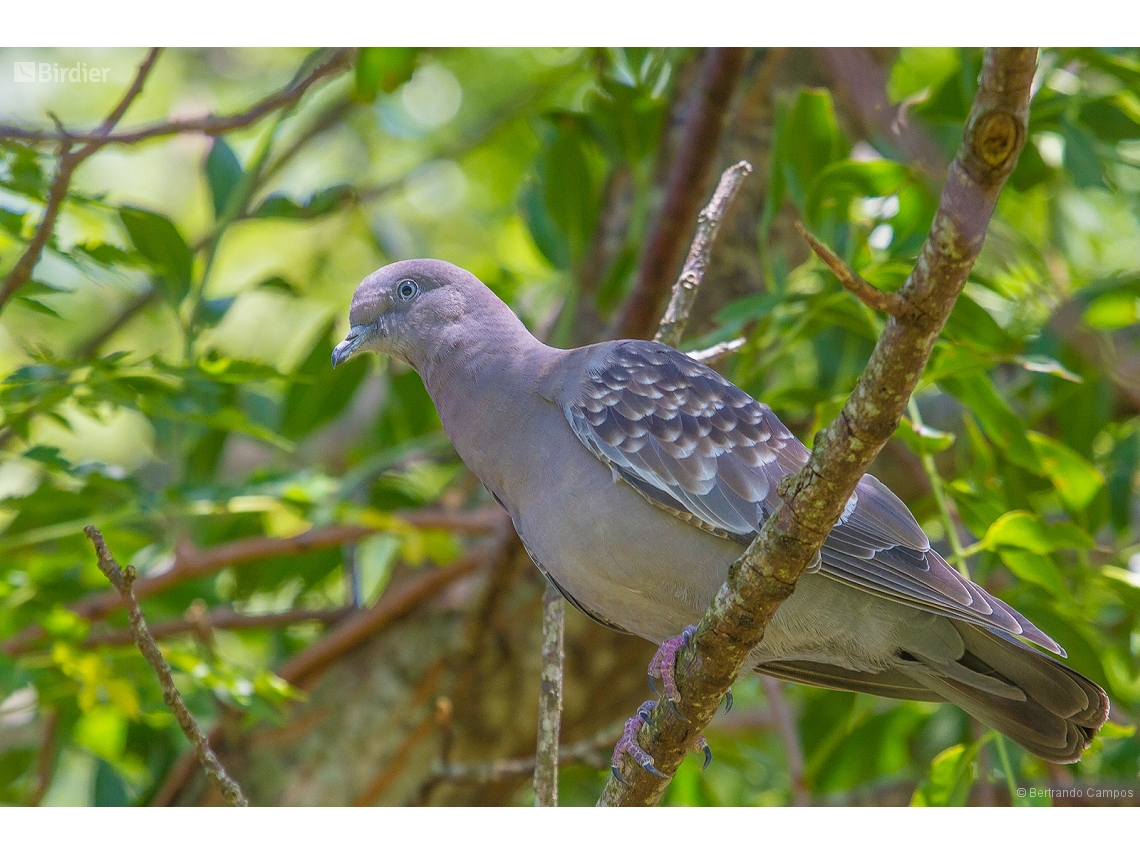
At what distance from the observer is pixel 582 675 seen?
4254 millimetres

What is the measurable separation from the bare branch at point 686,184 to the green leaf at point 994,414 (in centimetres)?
99

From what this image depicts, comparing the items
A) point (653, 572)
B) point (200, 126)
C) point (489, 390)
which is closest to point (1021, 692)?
point (653, 572)

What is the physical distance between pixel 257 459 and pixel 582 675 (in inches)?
85.4

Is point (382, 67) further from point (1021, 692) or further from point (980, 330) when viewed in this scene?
point (1021, 692)

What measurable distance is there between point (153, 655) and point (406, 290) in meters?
1.18

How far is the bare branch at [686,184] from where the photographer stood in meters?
3.45

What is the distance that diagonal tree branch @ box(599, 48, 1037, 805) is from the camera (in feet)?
4.78

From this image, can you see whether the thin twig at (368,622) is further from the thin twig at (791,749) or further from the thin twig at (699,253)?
the thin twig at (699,253)

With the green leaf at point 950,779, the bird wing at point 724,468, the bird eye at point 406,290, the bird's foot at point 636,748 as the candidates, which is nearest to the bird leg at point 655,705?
the bird's foot at point 636,748

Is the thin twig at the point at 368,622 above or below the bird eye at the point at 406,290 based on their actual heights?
below

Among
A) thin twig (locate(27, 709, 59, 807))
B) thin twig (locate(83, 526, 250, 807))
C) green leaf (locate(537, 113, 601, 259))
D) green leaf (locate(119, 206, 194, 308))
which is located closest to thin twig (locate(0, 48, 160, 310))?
green leaf (locate(119, 206, 194, 308))

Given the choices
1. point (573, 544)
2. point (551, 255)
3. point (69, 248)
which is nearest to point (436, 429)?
point (551, 255)

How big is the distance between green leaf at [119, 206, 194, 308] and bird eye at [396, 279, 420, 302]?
2.76 ft

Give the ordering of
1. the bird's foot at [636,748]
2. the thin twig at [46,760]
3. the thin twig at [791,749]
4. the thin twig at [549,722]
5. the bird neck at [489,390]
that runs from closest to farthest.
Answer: the bird's foot at [636,748] → the thin twig at [549,722] → the bird neck at [489,390] → the thin twig at [46,760] → the thin twig at [791,749]
